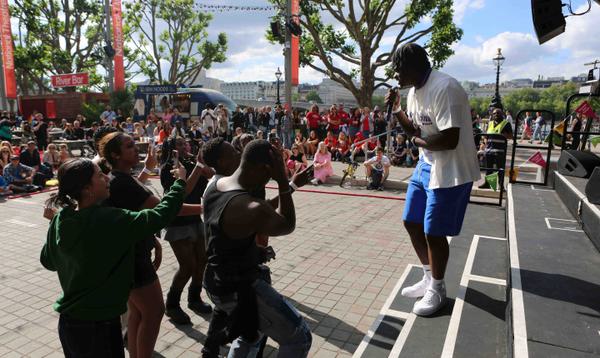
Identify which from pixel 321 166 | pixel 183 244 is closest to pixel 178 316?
pixel 183 244

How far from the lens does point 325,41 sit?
21375 mm

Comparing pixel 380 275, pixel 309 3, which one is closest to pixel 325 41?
pixel 309 3

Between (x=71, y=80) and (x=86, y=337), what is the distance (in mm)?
34066

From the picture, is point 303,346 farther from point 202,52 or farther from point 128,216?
point 202,52

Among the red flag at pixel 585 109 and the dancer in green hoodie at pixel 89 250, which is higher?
the red flag at pixel 585 109

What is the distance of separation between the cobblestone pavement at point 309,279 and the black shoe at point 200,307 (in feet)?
0.39

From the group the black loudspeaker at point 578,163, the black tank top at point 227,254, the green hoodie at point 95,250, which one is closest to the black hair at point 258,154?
the black tank top at point 227,254

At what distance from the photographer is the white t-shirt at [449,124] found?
2.86m

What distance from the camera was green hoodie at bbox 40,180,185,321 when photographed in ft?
6.82

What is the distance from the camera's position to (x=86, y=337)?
215 cm

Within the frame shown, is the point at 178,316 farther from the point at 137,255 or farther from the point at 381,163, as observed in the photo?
the point at 381,163

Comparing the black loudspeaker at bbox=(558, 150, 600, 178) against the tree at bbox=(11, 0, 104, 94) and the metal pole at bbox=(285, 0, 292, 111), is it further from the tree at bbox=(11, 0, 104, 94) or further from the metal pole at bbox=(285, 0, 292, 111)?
the tree at bbox=(11, 0, 104, 94)

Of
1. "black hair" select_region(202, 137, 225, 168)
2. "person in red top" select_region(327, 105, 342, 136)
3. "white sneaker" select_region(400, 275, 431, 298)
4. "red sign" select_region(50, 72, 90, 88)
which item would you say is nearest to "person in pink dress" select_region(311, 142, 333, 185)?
"person in red top" select_region(327, 105, 342, 136)

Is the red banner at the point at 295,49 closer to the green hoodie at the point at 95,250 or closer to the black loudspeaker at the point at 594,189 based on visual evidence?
the black loudspeaker at the point at 594,189
